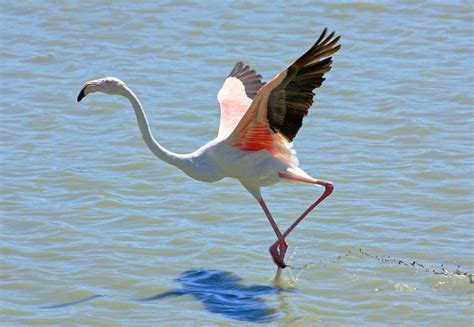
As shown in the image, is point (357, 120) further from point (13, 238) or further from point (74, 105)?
point (13, 238)

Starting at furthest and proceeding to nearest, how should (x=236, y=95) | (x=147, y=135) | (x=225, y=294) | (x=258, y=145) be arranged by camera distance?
(x=236, y=95)
(x=258, y=145)
(x=147, y=135)
(x=225, y=294)

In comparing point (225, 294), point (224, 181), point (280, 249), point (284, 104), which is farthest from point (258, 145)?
point (224, 181)

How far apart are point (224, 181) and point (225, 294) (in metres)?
2.66

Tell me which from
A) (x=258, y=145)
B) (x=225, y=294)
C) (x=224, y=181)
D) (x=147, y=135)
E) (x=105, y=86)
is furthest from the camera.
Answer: (x=224, y=181)

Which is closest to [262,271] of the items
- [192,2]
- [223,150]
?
[223,150]

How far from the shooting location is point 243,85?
1034 centimetres

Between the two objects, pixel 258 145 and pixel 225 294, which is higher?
pixel 258 145

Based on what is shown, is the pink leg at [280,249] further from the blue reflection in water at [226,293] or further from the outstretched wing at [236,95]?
the outstretched wing at [236,95]

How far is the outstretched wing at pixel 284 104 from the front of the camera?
26.6ft

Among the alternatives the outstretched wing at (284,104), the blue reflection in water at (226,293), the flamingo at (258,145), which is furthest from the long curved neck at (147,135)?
the blue reflection in water at (226,293)

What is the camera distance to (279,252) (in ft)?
29.3

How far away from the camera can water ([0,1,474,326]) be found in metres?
8.38

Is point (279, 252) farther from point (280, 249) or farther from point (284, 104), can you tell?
point (284, 104)

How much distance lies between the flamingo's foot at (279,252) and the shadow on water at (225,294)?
233mm
